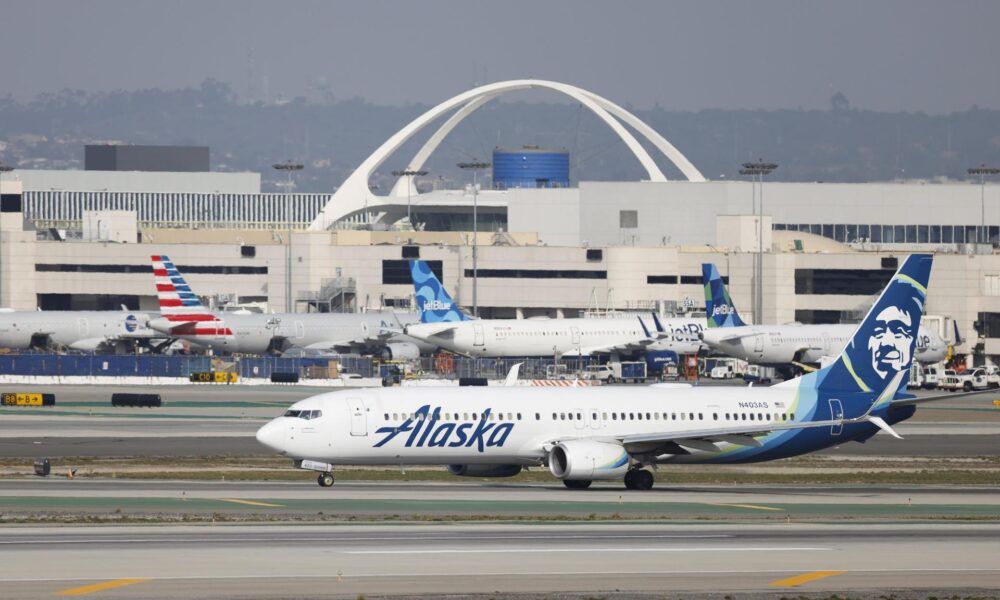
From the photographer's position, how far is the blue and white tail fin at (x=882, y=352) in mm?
57750

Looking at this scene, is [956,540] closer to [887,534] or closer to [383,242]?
[887,534]

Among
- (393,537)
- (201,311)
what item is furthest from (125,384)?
(393,537)

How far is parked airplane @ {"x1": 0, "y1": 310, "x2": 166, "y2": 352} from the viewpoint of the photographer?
147 meters

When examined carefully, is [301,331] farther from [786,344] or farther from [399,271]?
[786,344]

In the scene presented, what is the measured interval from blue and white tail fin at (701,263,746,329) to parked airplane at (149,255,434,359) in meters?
27.2

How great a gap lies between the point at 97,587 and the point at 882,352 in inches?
1347

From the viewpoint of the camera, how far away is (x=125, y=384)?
117000mm

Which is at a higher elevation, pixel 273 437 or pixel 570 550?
pixel 273 437

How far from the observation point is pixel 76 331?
148500 mm

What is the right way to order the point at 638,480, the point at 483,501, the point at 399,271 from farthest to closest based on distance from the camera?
the point at 399,271
the point at 638,480
the point at 483,501

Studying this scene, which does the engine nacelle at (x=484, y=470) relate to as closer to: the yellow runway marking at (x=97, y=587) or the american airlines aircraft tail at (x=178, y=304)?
the yellow runway marking at (x=97, y=587)

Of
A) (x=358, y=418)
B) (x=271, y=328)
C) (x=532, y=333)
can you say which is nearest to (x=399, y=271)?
(x=271, y=328)

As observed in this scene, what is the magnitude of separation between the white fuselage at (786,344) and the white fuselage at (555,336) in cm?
710

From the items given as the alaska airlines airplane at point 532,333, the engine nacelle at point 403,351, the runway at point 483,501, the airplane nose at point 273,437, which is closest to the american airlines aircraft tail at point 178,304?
the engine nacelle at point 403,351
